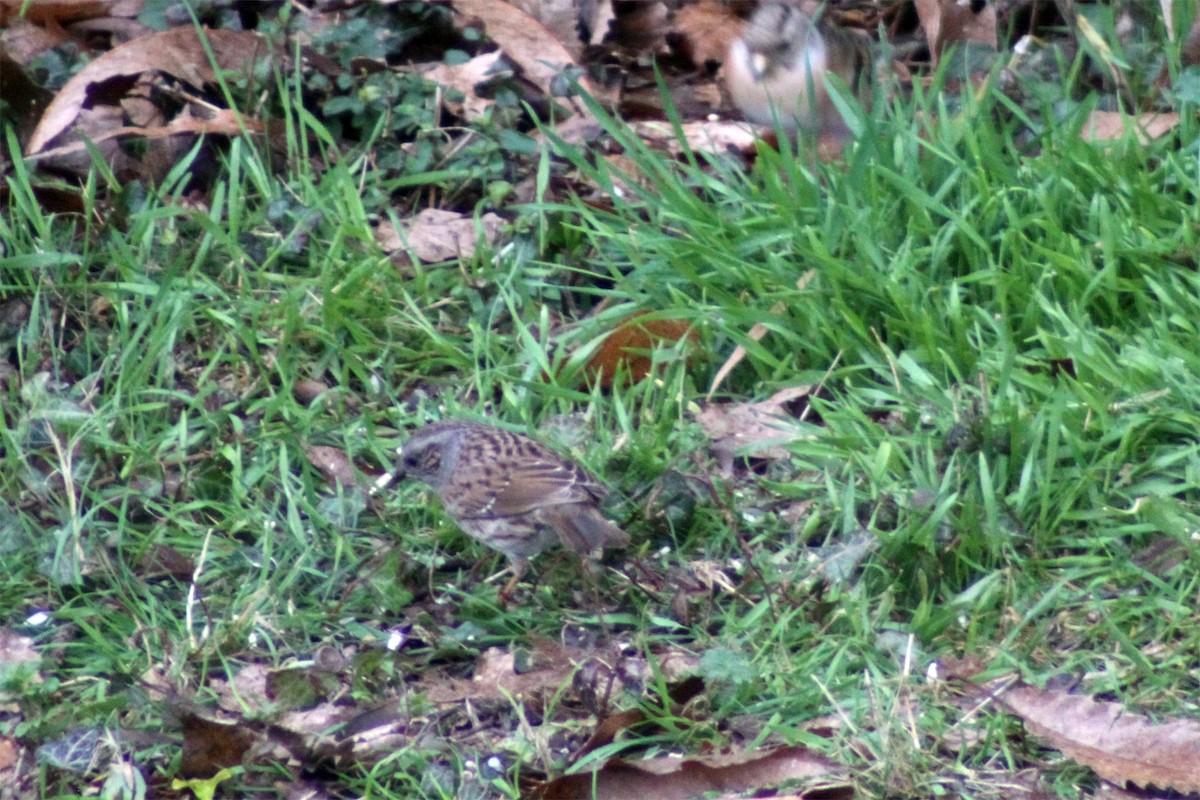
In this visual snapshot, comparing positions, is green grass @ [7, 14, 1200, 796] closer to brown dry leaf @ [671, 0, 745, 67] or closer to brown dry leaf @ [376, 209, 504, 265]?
brown dry leaf @ [376, 209, 504, 265]

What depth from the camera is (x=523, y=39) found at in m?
7.46

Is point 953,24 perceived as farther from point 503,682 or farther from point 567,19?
point 503,682

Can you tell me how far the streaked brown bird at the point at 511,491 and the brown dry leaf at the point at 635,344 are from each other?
2.09ft

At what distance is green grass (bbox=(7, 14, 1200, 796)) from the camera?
465cm

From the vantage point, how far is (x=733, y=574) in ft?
16.7

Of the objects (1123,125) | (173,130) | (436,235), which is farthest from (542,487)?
(1123,125)

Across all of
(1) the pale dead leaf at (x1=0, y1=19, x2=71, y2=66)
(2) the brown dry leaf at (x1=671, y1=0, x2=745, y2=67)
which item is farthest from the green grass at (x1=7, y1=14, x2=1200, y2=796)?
(2) the brown dry leaf at (x1=671, y1=0, x2=745, y2=67)

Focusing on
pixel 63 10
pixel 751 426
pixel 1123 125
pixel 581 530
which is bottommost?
pixel 751 426

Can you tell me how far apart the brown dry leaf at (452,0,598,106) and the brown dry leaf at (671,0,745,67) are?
74cm

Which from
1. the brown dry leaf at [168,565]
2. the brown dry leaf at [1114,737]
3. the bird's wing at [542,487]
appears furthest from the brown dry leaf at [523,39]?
the brown dry leaf at [1114,737]

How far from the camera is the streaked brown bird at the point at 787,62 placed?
23.0 feet

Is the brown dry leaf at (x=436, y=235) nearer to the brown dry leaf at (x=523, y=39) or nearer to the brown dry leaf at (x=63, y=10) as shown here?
the brown dry leaf at (x=523, y=39)

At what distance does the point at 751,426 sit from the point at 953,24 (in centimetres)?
253

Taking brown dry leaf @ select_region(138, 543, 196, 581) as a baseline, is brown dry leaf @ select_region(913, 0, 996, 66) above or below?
above
